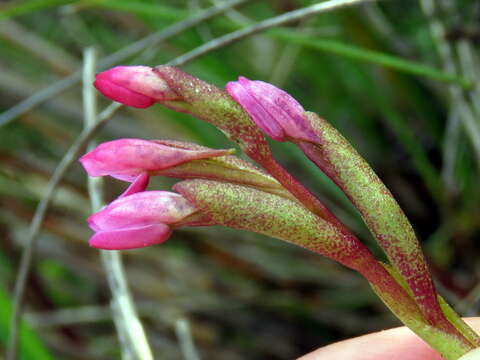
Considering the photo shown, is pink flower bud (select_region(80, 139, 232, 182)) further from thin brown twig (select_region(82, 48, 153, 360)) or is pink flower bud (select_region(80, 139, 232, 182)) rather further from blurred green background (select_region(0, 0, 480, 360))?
blurred green background (select_region(0, 0, 480, 360))

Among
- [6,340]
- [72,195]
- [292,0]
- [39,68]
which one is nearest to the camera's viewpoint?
[6,340]

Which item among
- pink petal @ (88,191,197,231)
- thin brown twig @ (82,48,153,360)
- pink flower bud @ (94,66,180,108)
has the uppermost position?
thin brown twig @ (82,48,153,360)

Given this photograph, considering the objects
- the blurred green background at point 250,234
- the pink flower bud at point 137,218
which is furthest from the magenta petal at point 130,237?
the blurred green background at point 250,234

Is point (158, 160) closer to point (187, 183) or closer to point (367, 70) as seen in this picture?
point (187, 183)

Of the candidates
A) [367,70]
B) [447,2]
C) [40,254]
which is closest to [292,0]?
[367,70]

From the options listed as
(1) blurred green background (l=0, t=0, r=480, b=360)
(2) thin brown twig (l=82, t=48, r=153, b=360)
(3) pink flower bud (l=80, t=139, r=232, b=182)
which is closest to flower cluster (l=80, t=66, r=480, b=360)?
(3) pink flower bud (l=80, t=139, r=232, b=182)

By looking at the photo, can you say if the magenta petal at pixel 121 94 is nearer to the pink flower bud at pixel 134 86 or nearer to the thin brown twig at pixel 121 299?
the pink flower bud at pixel 134 86
